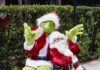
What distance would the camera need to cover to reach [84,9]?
553 inches

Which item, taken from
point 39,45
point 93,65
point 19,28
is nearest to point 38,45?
point 39,45

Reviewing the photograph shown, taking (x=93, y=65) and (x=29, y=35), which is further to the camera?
(x=93, y=65)

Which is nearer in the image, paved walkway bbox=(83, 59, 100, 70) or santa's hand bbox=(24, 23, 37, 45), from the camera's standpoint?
santa's hand bbox=(24, 23, 37, 45)

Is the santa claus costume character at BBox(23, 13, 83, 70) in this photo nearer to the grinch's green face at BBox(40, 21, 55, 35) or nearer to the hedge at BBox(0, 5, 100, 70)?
the grinch's green face at BBox(40, 21, 55, 35)

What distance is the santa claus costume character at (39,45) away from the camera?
7.86 meters

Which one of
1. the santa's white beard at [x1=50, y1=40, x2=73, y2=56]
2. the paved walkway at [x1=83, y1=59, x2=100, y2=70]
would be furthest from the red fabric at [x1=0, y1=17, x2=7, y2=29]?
the santa's white beard at [x1=50, y1=40, x2=73, y2=56]

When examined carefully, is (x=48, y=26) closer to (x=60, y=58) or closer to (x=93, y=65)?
(x=60, y=58)

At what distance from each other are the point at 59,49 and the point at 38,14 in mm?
4783

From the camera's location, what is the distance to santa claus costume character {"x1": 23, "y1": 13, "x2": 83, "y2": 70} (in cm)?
786

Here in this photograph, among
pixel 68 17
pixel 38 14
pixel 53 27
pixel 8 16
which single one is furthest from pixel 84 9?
pixel 53 27

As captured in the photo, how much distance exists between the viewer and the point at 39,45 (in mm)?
7949

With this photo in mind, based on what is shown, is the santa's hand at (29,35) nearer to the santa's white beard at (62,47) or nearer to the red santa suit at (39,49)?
the red santa suit at (39,49)

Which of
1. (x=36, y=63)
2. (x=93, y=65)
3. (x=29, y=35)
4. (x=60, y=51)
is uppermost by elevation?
(x=29, y=35)

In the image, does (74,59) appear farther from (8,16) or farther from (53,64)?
(8,16)
